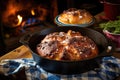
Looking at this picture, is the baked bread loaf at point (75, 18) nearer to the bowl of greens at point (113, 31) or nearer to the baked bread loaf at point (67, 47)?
the bowl of greens at point (113, 31)

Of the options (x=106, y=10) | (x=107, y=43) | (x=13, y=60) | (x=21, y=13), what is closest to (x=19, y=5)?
(x=21, y=13)

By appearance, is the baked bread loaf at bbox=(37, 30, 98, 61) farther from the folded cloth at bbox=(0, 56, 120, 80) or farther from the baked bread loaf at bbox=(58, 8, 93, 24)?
the baked bread loaf at bbox=(58, 8, 93, 24)

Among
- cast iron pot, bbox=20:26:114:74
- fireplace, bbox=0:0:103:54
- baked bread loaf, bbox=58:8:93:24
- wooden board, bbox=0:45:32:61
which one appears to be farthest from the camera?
fireplace, bbox=0:0:103:54

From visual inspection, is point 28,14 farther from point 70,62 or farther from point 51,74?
point 70,62

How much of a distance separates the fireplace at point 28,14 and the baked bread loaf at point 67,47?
1236 mm

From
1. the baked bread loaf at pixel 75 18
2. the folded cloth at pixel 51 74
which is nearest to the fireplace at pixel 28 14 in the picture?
the baked bread loaf at pixel 75 18

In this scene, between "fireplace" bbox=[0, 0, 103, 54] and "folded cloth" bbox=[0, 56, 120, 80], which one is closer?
"folded cloth" bbox=[0, 56, 120, 80]

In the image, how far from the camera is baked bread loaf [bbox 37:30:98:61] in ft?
3.04

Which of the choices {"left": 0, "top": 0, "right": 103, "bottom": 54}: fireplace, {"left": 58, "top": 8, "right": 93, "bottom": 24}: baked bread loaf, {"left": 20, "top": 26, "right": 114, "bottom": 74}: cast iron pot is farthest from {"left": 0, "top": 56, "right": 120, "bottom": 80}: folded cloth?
{"left": 0, "top": 0, "right": 103, "bottom": 54}: fireplace

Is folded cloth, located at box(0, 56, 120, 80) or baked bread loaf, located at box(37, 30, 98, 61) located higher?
baked bread loaf, located at box(37, 30, 98, 61)

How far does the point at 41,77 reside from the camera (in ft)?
3.17

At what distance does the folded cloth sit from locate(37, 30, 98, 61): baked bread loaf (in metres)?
0.08

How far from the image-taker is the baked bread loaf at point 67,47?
927 mm

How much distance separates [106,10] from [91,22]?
9.8 inches
